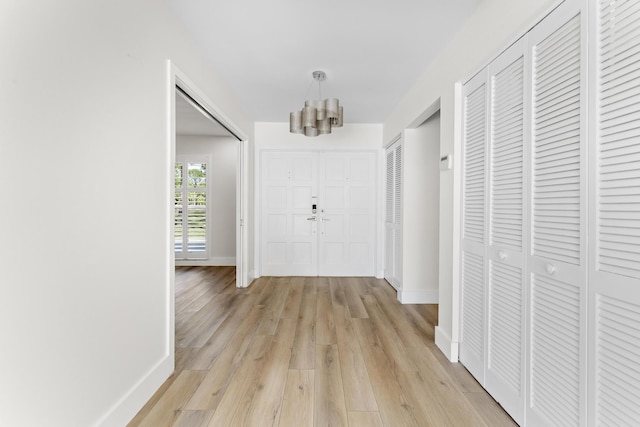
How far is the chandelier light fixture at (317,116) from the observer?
275 cm

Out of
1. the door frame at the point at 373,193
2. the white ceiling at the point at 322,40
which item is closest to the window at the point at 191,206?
the door frame at the point at 373,193

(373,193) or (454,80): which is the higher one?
(454,80)

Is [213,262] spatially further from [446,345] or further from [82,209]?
[82,209]

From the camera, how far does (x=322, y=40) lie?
7.69ft

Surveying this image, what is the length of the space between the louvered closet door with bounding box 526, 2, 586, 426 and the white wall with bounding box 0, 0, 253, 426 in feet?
6.63

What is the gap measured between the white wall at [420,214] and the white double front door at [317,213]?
1200 millimetres

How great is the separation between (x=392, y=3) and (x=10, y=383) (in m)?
2.61

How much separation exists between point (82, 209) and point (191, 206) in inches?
194

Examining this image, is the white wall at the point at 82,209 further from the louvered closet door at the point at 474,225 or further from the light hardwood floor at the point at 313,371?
the louvered closet door at the point at 474,225

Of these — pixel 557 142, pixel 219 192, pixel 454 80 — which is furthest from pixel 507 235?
pixel 219 192

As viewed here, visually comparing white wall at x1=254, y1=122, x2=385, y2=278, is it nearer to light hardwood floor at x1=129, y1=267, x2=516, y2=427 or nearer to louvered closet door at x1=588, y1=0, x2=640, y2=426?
light hardwood floor at x1=129, y1=267, x2=516, y2=427

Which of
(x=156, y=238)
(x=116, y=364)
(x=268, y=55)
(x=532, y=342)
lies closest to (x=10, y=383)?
(x=116, y=364)

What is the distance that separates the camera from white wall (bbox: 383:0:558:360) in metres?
1.64

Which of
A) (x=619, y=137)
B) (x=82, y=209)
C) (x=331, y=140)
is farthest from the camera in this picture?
(x=331, y=140)
